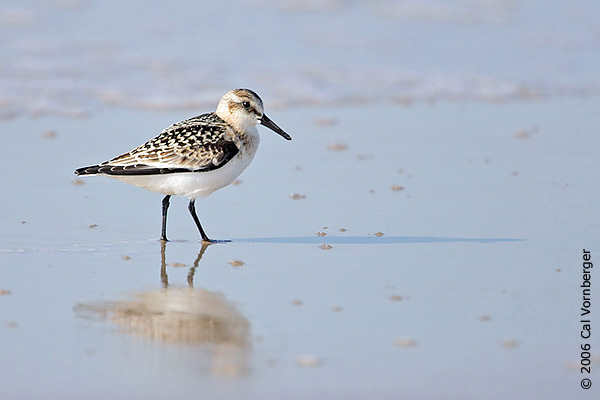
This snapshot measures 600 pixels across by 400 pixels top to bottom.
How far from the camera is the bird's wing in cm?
676

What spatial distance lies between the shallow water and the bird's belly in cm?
36

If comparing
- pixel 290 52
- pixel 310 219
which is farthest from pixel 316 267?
pixel 290 52

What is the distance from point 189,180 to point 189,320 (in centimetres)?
176

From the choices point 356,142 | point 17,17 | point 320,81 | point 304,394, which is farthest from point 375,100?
point 304,394

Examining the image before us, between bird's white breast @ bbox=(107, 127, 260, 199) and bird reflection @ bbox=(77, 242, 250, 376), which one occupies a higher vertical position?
bird's white breast @ bbox=(107, 127, 260, 199)

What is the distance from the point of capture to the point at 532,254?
6527mm

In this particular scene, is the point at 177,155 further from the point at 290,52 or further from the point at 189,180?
the point at 290,52

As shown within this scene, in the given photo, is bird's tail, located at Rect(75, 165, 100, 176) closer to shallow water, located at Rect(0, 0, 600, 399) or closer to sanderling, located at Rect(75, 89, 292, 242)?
sanderling, located at Rect(75, 89, 292, 242)

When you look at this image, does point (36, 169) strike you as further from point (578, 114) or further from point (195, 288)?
point (578, 114)

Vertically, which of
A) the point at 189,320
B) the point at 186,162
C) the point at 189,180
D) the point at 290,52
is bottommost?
the point at 189,320

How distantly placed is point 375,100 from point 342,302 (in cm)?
581

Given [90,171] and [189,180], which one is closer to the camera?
[90,171]

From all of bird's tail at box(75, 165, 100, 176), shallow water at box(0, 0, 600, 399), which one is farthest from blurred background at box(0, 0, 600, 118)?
bird's tail at box(75, 165, 100, 176)

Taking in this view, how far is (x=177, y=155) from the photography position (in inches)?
268
